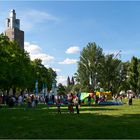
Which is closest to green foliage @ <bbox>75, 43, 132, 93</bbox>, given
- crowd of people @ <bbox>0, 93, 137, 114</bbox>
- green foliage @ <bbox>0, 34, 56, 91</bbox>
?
green foliage @ <bbox>0, 34, 56, 91</bbox>

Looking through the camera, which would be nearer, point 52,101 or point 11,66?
point 52,101

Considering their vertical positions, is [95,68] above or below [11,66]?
above

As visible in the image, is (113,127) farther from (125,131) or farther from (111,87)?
(111,87)

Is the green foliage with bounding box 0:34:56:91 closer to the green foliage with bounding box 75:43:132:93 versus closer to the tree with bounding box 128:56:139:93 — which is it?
the green foliage with bounding box 75:43:132:93

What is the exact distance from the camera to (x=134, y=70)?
497 ft

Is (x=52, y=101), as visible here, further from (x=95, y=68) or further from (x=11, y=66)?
(x=95, y=68)

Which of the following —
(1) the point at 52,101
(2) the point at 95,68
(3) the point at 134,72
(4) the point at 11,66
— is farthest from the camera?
(3) the point at 134,72

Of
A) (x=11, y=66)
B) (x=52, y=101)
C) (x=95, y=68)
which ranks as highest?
(x=95, y=68)

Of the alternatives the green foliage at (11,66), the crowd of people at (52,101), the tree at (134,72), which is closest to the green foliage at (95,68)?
the tree at (134,72)

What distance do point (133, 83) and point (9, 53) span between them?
75.6 meters

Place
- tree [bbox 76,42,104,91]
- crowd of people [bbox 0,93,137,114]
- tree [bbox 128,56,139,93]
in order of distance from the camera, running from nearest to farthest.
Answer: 1. crowd of people [bbox 0,93,137,114]
2. tree [bbox 76,42,104,91]
3. tree [bbox 128,56,139,93]

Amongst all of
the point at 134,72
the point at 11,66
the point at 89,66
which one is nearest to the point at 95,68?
the point at 89,66

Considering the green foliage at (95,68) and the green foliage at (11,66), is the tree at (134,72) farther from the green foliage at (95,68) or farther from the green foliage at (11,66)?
the green foliage at (11,66)

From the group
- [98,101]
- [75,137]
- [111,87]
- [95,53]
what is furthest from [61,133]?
[111,87]
